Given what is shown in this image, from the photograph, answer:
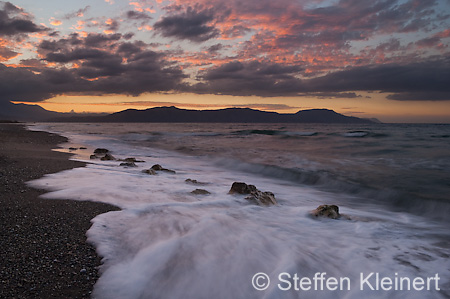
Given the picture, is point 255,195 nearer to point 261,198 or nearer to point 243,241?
point 261,198

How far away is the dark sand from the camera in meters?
2.05

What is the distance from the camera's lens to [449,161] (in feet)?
37.2

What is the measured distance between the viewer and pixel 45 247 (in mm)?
2574

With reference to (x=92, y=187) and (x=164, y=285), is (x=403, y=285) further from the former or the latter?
(x=92, y=187)

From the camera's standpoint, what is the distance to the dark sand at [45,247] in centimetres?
205

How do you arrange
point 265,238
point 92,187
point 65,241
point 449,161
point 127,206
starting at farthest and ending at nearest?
point 449,161, point 92,187, point 127,206, point 265,238, point 65,241

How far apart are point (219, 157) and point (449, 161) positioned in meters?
10.2

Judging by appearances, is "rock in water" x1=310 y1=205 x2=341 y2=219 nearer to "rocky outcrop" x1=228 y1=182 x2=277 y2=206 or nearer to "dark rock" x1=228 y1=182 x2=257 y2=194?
"rocky outcrop" x1=228 y1=182 x2=277 y2=206

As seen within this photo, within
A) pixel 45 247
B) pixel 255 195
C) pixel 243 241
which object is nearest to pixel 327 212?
pixel 255 195

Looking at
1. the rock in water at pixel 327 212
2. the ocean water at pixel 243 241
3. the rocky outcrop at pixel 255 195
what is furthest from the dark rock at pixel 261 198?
the rock in water at pixel 327 212

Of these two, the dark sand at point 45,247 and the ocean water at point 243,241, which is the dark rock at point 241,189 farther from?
the dark sand at point 45,247

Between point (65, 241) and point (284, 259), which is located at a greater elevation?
point (65, 241)

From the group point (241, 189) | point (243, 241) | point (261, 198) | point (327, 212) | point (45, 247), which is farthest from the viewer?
point (241, 189)

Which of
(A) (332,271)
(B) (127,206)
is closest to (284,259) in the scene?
(A) (332,271)
